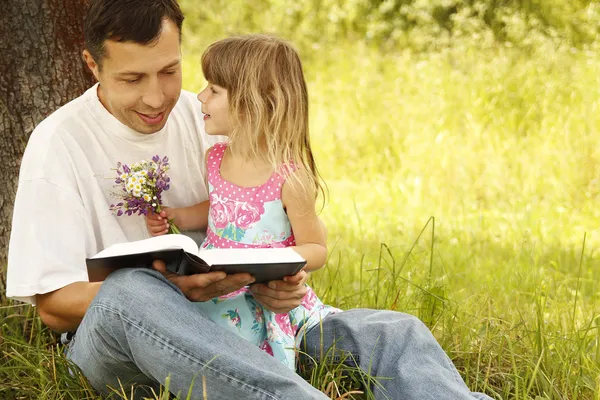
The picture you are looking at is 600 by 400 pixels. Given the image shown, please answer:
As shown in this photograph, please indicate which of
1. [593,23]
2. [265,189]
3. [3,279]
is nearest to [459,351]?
[265,189]

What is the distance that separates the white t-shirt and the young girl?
0.17 metres

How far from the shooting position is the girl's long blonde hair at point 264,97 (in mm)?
2953

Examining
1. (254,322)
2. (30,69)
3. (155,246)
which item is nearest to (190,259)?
(155,246)

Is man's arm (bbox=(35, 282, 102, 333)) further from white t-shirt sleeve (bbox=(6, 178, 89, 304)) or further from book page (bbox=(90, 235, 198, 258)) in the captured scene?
book page (bbox=(90, 235, 198, 258))

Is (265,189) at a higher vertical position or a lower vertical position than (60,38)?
lower

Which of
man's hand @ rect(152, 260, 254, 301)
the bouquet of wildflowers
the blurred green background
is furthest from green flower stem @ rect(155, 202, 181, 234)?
the blurred green background

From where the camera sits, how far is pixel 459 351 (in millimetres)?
3184

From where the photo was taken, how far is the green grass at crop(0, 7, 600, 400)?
3104 millimetres

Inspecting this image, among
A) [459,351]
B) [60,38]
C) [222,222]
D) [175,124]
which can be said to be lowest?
[459,351]

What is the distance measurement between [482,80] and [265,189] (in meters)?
4.20

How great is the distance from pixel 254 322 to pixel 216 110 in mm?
744

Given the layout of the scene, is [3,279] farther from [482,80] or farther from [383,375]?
[482,80]

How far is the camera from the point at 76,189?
2.95 m

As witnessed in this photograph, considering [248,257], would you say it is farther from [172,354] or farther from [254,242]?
[254,242]
